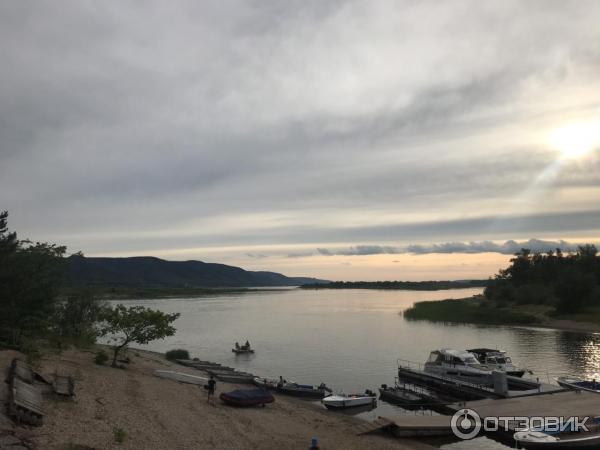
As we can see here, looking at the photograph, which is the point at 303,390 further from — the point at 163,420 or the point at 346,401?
the point at 163,420

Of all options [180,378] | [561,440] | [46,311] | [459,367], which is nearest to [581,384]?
[459,367]

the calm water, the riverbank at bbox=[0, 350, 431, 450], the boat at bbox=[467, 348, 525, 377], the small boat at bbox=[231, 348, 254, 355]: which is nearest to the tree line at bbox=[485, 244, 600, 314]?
the calm water

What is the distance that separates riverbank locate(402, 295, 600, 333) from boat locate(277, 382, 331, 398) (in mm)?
71151

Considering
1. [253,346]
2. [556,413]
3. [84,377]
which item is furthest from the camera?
[253,346]

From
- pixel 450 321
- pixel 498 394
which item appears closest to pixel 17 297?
pixel 498 394

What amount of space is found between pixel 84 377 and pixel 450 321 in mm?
92956

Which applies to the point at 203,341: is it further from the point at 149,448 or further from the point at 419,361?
the point at 149,448

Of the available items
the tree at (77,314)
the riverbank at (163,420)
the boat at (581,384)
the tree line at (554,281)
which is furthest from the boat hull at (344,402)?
the tree line at (554,281)

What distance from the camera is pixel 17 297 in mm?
40812

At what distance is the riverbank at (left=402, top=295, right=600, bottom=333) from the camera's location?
100062 mm

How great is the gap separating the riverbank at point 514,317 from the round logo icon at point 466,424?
2819 inches

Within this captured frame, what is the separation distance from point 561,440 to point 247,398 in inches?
890

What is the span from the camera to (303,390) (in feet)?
152

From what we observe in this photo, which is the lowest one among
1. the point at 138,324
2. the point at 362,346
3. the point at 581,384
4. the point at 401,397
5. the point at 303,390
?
the point at 362,346
